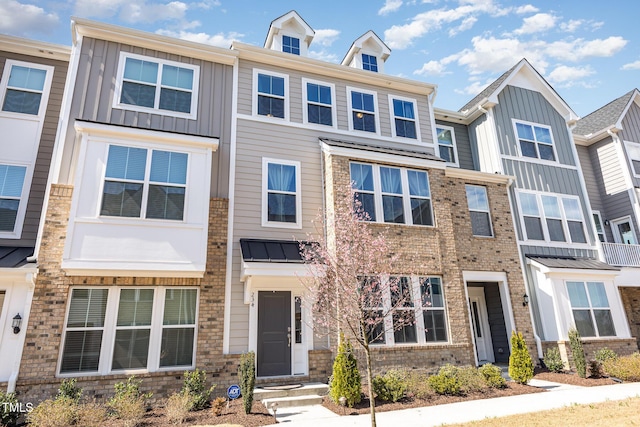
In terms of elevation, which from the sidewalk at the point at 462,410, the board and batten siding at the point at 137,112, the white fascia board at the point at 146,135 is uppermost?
the board and batten siding at the point at 137,112

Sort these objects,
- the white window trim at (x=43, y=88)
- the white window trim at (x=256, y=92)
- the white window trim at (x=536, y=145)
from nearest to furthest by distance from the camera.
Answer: the white window trim at (x=43, y=88) < the white window trim at (x=256, y=92) < the white window trim at (x=536, y=145)

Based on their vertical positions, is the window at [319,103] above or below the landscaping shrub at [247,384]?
above

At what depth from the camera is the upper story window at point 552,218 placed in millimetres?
13977

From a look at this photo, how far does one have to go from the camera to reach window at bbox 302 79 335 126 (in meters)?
12.4

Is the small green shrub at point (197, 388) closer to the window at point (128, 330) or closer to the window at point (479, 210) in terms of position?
the window at point (128, 330)

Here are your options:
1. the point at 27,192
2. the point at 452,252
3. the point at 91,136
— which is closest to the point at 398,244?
the point at 452,252

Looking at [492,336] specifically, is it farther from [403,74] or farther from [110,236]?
[110,236]

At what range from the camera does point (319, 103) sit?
41.4 feet

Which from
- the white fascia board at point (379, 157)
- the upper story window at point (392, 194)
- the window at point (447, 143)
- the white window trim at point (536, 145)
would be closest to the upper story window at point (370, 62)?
the window at point (447, 143)

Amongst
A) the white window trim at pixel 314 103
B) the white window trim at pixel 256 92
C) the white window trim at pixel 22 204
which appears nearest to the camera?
the white window trim at pixel 22 204

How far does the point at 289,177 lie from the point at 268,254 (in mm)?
2725

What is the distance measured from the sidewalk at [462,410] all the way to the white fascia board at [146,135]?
6.92 meters

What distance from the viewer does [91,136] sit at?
30.3ft

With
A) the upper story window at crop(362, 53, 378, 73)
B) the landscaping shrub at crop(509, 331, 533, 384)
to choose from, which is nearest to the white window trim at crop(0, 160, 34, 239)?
the upper story window at crop(362, 53, 378, 73)
